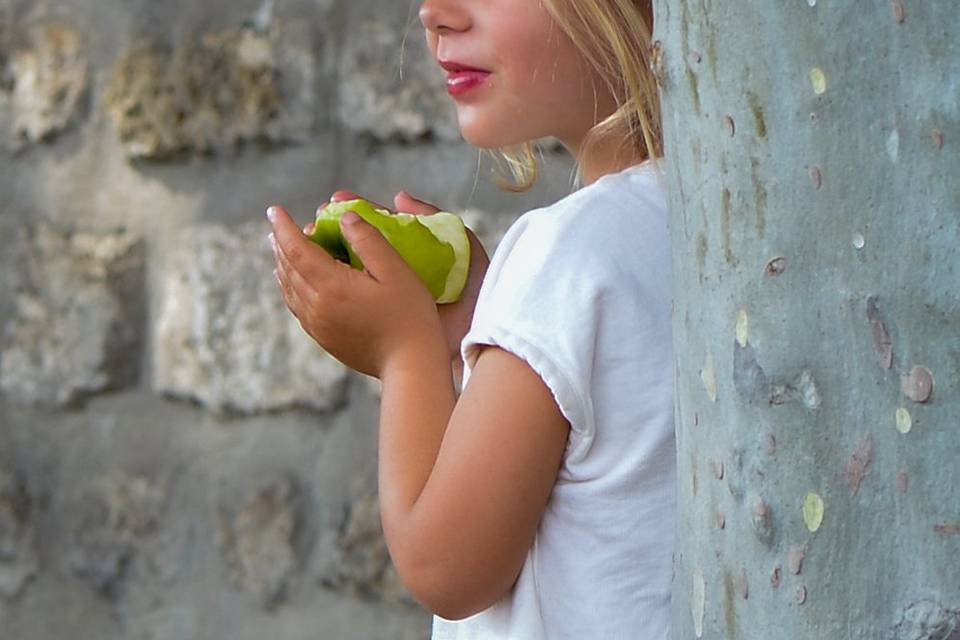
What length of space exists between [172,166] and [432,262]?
2.94ft

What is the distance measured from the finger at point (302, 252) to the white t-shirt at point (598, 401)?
0.51 feet

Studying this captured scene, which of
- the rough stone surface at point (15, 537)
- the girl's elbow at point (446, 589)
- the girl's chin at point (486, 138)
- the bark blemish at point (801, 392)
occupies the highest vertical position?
the girl's chin at point (486, 138)

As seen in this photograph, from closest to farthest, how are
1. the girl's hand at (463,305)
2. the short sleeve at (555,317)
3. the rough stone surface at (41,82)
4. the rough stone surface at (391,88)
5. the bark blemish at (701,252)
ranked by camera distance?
the bark blemish at (701,252), the short sleeve at (555,317), the girl's hand at (463,305), the rough stone surface at (391,88), the rough stone surface at (41,82)

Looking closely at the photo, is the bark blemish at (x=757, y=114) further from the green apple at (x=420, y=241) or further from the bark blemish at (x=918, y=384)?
the green apple at (x=420, y=241)

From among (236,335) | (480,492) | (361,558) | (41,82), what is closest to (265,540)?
(361,558)

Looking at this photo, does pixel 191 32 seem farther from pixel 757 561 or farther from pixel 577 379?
pixel 757 561

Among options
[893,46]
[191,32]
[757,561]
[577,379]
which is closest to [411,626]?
[191,32]

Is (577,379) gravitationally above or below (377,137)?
below

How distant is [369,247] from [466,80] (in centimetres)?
17

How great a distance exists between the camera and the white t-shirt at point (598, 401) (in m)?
1.15

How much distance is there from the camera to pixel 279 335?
2.09m

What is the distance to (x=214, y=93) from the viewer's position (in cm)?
213

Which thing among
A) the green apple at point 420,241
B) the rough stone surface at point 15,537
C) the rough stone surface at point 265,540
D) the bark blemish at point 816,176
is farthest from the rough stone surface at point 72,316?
the bark blemish at point 816,176

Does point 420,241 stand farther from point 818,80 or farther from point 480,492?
point 818,80
